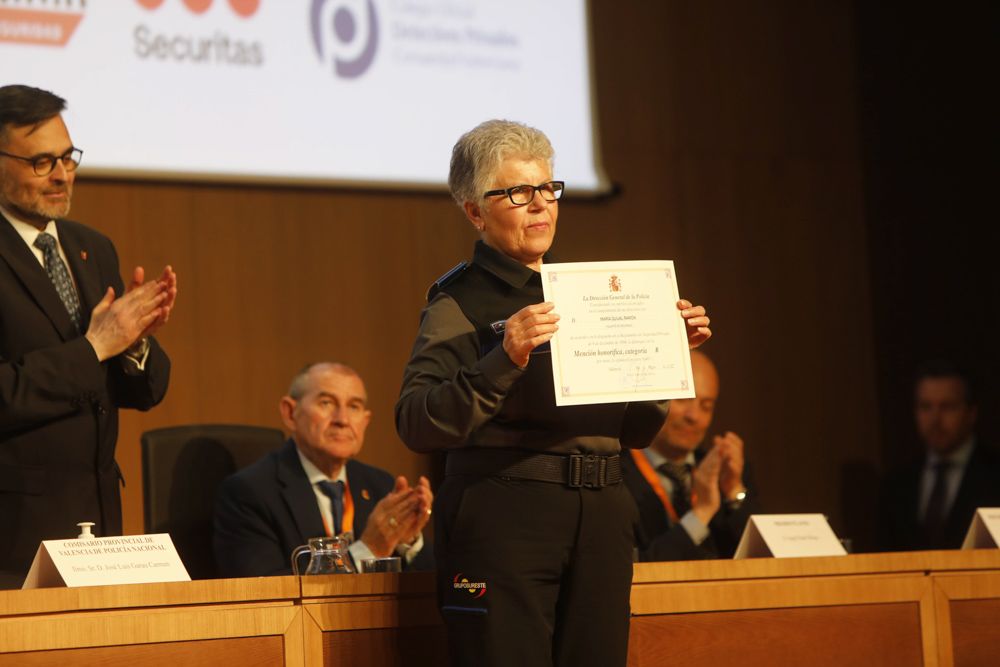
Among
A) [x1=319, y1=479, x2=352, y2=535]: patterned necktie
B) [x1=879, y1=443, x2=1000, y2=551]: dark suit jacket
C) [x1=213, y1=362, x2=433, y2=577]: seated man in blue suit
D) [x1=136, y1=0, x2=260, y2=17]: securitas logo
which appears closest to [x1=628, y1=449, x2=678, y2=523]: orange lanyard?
[x1=213, y1=362, x2=433, y2=577]: seated man in blue suit

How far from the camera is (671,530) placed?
3.82 metres

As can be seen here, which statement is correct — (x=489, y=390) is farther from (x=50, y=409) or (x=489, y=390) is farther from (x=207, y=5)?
(x=207, y=5)

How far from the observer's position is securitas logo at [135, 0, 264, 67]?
15.0 feet

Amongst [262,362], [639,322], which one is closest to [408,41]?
[262,362]

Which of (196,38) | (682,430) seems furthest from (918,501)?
(196,38)

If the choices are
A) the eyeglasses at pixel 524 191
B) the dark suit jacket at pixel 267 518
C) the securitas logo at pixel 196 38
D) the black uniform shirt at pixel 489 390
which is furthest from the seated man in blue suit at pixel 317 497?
the securitas logo at pixel 196 38

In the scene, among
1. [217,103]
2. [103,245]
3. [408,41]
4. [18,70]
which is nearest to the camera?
[103,245]

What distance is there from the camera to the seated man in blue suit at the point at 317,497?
3.34 metres

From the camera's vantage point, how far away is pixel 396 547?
3547mm

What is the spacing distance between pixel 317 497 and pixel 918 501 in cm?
253

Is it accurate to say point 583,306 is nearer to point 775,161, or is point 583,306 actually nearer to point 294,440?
point 294,440

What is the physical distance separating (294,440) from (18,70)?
1527mm

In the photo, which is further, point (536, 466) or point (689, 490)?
point (689, 490)

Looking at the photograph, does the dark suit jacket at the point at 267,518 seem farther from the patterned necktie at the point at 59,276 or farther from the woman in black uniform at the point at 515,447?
the woman in black uniform at the point at 515,447
